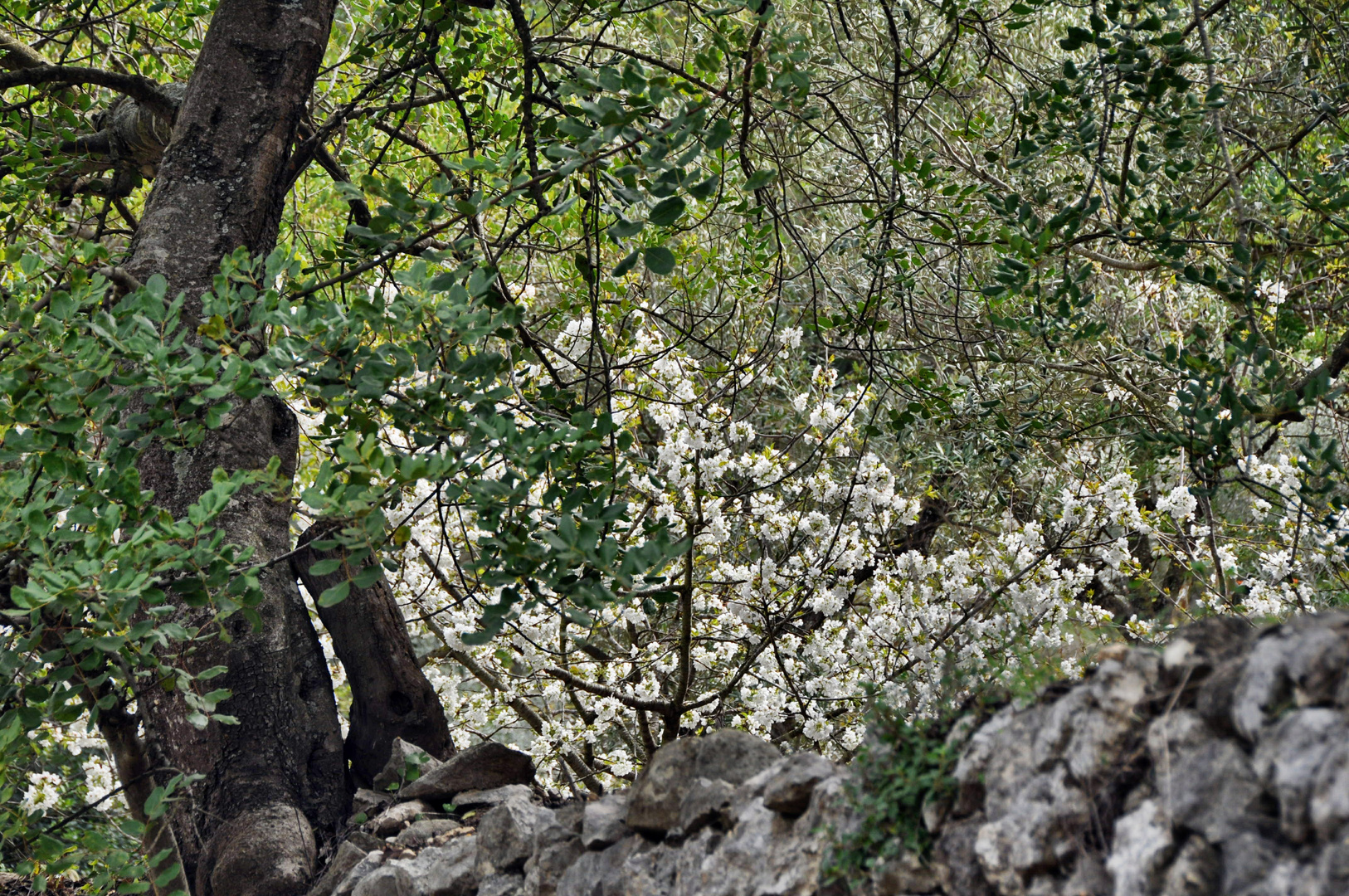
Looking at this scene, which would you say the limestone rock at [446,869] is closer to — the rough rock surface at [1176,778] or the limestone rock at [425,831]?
the limestone rock at [425,831]

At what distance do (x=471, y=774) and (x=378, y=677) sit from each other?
883 mm

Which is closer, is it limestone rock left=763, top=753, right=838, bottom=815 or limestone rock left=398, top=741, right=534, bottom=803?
limestone rock left=763, top=753, right=838, bottom=815

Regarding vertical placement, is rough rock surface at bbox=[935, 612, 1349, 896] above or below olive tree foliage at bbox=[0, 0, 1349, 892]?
below

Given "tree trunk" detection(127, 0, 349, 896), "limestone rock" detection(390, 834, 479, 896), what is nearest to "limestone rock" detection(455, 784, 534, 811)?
"limestone rock" detection(390, 834, 479, 896)

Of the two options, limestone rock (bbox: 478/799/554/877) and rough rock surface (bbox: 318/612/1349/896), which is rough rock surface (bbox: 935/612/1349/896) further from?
limestone rock (bbox: 478/799/554/877)

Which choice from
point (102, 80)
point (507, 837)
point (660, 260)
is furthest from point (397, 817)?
point (102, 80)

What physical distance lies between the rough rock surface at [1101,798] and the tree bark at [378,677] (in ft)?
5.57

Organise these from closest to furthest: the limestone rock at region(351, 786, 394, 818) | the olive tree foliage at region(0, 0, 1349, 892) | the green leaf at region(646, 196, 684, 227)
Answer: the green leaf at region(646, 196, 684, 227)
the olive tree foliage at region(0, 0, 1349, 892)
the limestone rock at region(351, 786, 394, 818)

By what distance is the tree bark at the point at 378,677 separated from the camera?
4.11 metres

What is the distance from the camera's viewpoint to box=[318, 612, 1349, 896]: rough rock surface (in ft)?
4.43

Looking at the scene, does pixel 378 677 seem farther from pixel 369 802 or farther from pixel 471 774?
pixel 471 774

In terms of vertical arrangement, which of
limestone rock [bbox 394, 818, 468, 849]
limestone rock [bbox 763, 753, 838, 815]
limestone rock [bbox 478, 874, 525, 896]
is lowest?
limestone rock [bbox 763, 753, 838, 815]

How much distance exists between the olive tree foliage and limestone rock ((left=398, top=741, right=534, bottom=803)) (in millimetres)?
607

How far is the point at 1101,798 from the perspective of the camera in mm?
1623
